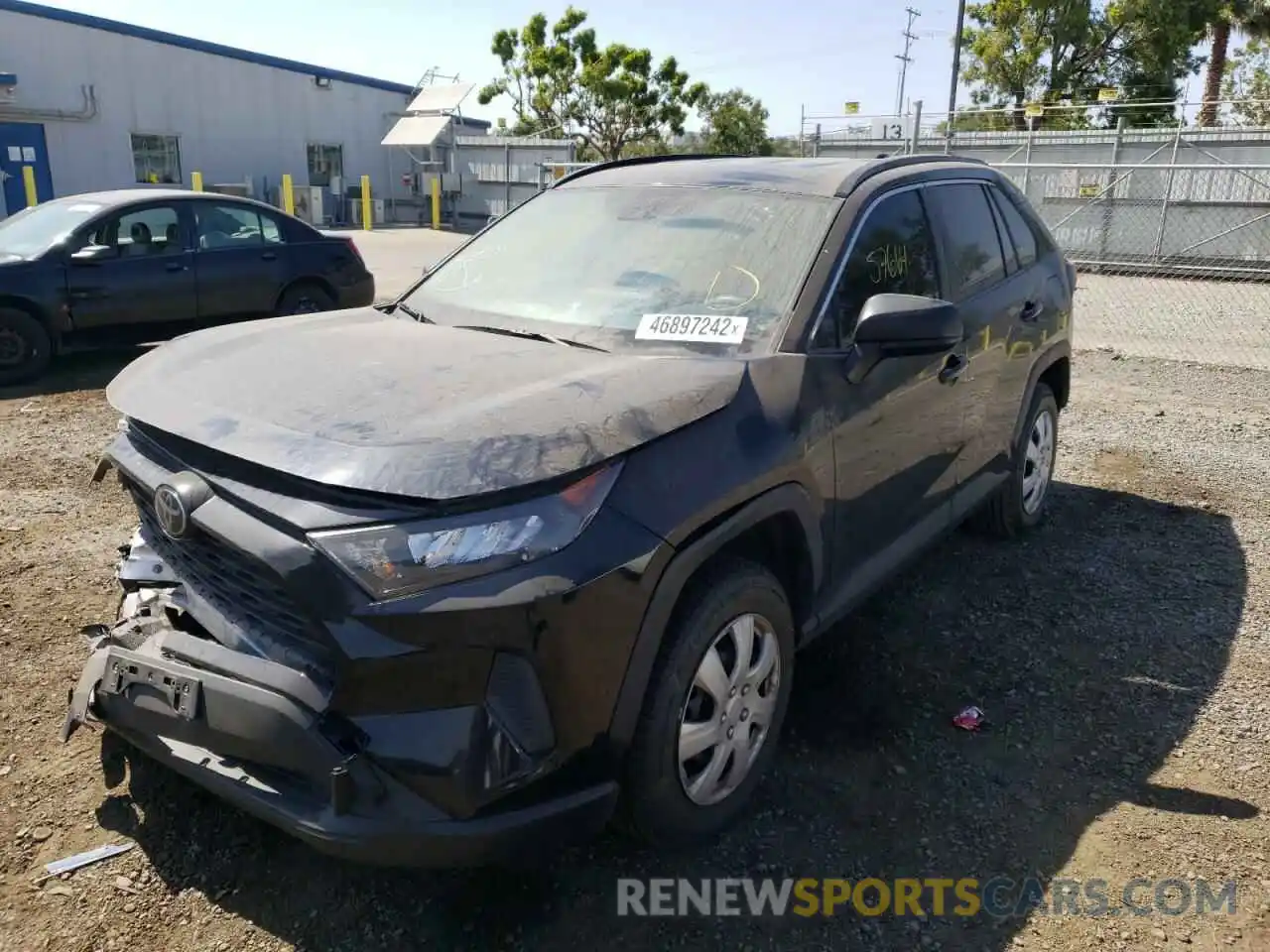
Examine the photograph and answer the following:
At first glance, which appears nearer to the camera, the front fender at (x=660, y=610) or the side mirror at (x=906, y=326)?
the front fender at (x=660, y=610)

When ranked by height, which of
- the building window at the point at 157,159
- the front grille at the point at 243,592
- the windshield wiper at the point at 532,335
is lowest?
the front grille at the point at 243,592

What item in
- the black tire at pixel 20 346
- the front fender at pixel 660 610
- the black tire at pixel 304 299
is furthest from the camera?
the black tire at pixel 304 299

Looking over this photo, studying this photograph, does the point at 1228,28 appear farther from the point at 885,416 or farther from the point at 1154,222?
the point at 885,416

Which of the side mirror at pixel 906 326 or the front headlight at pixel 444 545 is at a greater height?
the side mirror at pixel 906 326

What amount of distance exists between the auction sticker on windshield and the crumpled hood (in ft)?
0.55

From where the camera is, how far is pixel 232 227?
9.18m

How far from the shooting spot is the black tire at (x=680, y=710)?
95.8 inches

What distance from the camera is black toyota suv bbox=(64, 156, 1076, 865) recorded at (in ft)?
6.88

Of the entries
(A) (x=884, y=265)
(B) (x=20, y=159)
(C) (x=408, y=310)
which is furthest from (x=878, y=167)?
(B) (x=20, y=159)

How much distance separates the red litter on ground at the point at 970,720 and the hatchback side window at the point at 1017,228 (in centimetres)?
224

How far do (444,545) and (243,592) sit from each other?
1.91ft

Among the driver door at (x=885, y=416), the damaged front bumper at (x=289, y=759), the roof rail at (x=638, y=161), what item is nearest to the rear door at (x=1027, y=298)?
the driver door at (x=885, y=416)

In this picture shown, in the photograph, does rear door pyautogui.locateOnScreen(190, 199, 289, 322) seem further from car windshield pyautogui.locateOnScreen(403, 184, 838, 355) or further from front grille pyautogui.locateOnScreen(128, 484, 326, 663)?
front grille pyautogui.locateOnScreen(128, 484, 326, 663)

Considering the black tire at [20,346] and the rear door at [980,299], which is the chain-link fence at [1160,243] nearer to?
the rear door at [980,299]
